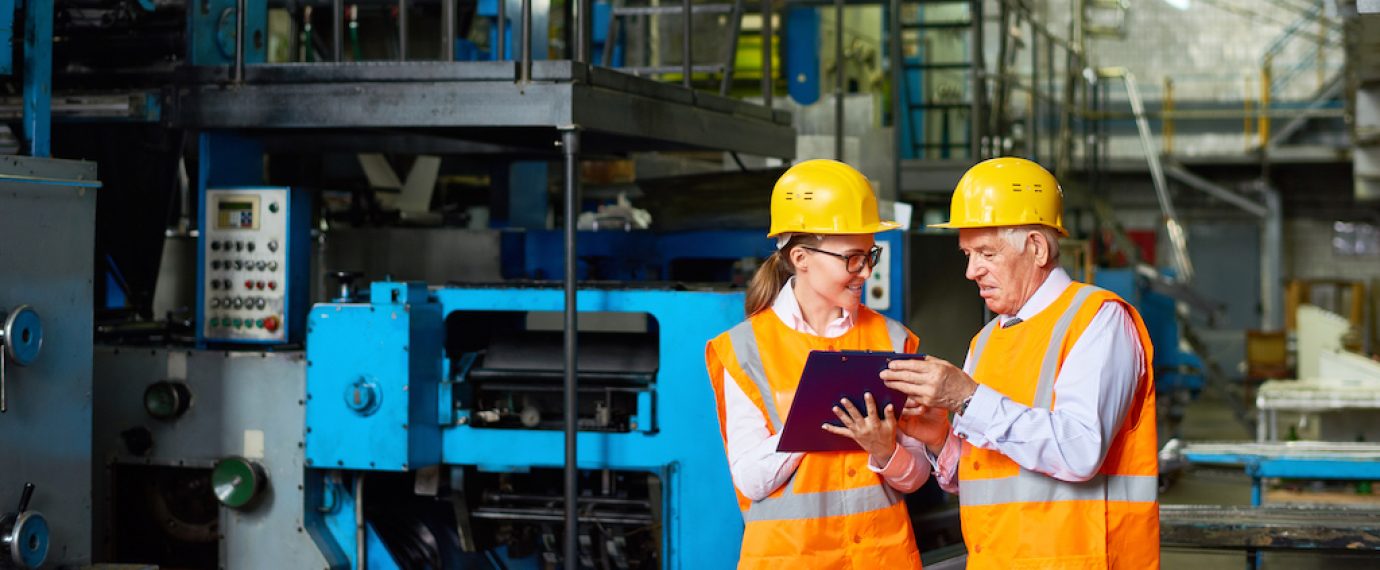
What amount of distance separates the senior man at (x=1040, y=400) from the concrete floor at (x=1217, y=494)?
237 centimetres

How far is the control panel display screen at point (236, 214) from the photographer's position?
16.1ft

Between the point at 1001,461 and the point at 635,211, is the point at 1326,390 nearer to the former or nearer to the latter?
the point at 635,211

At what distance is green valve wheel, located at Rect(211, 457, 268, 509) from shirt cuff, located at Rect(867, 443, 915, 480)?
2.46m

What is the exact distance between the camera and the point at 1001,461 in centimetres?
279

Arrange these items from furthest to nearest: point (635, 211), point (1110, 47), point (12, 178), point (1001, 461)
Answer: point (1110, 47)
point (635, 211)
point (12, 178)
point (1001, 461)

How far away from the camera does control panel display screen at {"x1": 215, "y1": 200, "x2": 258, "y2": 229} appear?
194 inches

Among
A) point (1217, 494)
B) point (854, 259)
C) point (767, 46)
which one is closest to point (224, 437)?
point (854, 259)

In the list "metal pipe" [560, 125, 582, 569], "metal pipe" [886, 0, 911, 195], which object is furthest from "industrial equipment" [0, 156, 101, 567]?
"metal pipe" [886, 0, 911, 195]

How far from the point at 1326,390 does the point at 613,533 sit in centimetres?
436

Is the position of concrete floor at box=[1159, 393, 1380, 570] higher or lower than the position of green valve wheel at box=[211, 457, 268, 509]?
lower

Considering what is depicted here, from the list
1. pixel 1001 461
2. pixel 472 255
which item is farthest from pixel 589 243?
pixel 1001 461

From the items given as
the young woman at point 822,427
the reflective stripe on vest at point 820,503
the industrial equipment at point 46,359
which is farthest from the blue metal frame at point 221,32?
the reflective stripe on vest at point 820,503

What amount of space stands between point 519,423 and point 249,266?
1133mm

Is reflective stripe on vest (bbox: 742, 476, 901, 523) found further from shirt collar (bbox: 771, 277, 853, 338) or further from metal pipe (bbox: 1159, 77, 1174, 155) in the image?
metal pipe (bbox: 1159, 77, 1174, 155)
